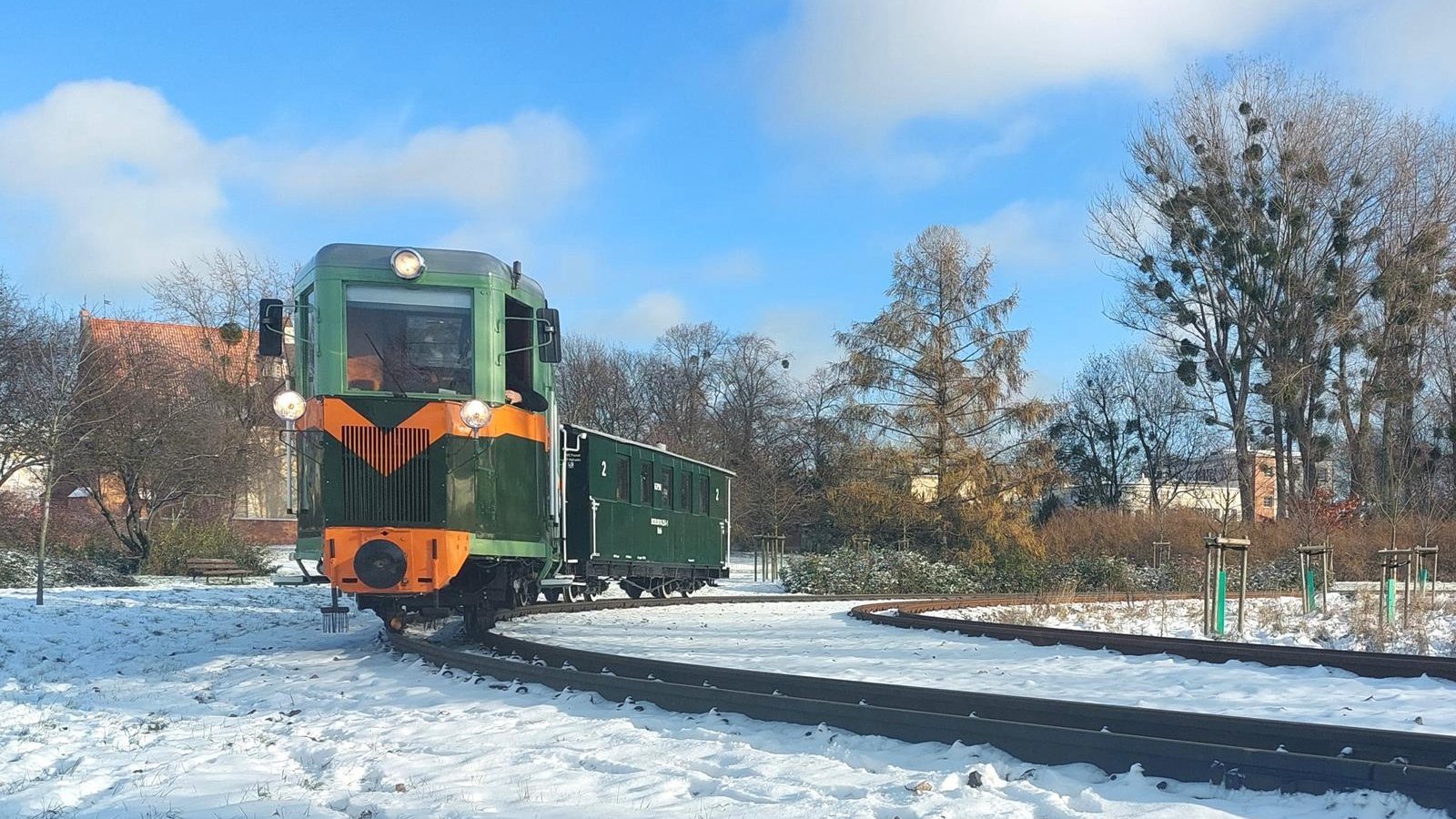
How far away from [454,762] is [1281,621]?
13.6 meters

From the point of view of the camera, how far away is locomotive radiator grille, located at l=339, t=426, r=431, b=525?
10023 millimetres

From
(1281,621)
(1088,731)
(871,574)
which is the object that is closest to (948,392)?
(871,574)

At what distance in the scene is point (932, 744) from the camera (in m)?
6.01

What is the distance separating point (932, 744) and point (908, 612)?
11441 mm

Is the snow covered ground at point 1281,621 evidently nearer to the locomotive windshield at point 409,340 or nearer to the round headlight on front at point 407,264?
the locomotive windshield at point 409,340

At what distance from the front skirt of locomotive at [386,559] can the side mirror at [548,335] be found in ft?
7.23

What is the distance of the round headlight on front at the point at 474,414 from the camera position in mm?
10117

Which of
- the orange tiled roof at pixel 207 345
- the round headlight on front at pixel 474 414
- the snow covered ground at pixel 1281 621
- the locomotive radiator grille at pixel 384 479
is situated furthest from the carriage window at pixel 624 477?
the orange tiled roof at pixel 207 345

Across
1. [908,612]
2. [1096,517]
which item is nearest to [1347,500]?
[1096,517]

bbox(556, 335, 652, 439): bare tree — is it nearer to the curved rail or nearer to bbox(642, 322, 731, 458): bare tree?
bbox(642, 322, 731, 458): bare tree

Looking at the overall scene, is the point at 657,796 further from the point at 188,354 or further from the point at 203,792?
the point at 188,354

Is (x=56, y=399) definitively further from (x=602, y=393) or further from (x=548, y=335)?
(x=602, y=393)

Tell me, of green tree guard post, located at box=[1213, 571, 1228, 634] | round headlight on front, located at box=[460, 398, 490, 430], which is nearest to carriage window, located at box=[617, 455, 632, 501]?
round headlight on front, located at box=[460, 398, 490, 430]

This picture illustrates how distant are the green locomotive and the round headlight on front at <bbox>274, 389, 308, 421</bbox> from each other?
18 mm
